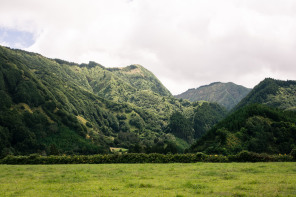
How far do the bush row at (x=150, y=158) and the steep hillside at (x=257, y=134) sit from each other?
6954 centimetres

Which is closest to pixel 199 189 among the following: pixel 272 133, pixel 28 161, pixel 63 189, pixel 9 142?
pixel 63 189

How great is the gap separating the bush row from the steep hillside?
69.5 meters

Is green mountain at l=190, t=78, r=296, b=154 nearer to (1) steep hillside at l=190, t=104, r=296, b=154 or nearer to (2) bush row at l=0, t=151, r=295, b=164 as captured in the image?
(1) steep hillside at l=190, t=104, r=296, b=154

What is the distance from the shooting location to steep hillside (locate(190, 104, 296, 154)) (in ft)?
391

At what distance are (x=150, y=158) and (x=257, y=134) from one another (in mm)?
91470

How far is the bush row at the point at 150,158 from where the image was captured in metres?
46.2

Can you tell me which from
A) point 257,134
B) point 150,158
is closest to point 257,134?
point 257,134

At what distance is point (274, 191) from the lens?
18.8m

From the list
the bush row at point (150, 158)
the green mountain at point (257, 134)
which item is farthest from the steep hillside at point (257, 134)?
the bush row at point (150, 158)

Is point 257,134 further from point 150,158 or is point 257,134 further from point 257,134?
point 150,158

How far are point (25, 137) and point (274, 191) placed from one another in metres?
202

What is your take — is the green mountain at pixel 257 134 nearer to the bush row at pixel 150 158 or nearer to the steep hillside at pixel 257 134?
the steep hillside at pixel 257 134

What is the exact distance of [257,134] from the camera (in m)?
125

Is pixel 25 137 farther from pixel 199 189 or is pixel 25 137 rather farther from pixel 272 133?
pixel 199 189
